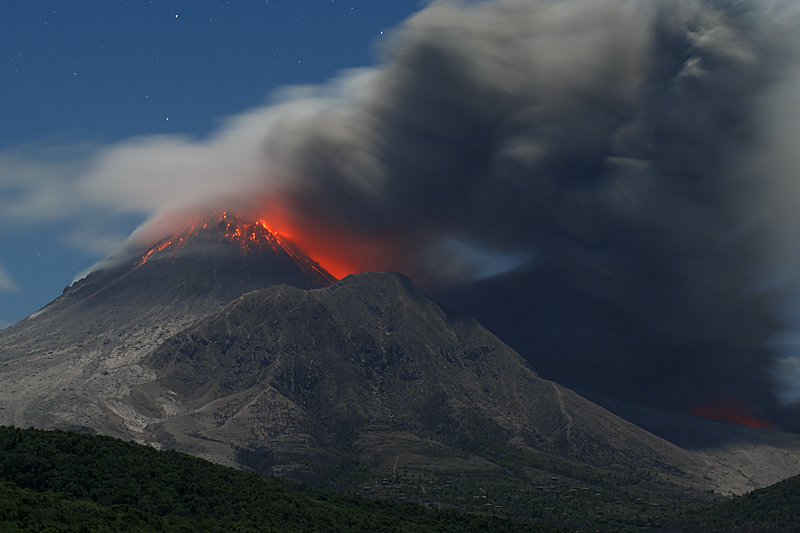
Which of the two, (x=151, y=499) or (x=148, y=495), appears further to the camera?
(x=148, y=495)

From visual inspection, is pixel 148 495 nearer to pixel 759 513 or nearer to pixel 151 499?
pixel 151 499

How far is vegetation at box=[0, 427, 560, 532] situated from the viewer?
76625 millimetres

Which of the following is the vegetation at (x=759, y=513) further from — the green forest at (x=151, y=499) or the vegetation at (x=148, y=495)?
the vegetation at (x=148, y=495)

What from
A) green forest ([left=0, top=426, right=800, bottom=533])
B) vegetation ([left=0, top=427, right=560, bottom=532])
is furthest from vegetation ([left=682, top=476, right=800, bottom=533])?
vegetation ([left=0, top=427, right=560, bottom=532])

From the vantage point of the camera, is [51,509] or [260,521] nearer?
[51,509]

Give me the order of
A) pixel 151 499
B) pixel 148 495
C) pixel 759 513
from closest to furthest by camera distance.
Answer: pixel 151 499 < pixel 148 495 < pixel 759 513

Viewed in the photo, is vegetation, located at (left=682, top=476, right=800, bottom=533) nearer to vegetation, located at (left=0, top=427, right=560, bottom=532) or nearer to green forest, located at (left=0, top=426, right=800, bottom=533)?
green forest, located at (left=0, top=426, right=800, bottom=533)

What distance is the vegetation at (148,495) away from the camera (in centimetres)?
7662

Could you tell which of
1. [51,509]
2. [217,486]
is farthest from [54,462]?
[51,509]

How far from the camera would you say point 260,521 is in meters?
104

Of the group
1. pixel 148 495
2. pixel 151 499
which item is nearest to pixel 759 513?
pixel 151 499

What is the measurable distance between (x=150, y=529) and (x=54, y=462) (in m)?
26.6

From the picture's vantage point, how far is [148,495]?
10119cm

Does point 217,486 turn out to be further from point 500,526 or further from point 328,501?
point 500,526
